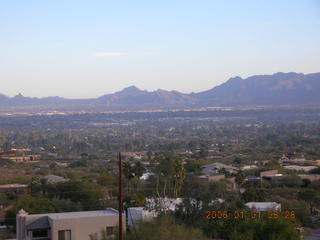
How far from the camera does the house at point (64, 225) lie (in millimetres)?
28531

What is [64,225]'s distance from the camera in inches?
1123

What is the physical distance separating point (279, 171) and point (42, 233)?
37266mm

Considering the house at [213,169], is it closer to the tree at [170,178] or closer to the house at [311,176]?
the house at [311,176]

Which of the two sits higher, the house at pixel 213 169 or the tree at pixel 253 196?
the tree at pixel 253 196

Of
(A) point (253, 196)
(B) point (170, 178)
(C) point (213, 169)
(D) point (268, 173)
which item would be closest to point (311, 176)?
(D) point (268, 173)

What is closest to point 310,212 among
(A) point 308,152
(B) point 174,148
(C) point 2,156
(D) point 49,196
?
(D) point 49,196

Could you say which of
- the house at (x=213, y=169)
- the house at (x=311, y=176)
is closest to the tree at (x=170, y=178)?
the house at (x=311, y=176)

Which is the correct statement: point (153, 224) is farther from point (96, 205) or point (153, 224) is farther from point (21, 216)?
point (96, 205)

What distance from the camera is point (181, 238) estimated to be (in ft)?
68.0

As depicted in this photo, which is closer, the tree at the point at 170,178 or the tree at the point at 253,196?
the tree at the point at 170,178
